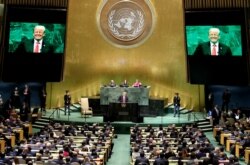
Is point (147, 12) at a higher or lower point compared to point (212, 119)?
higher

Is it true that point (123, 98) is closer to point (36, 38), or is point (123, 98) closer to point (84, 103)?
point (84, 103)

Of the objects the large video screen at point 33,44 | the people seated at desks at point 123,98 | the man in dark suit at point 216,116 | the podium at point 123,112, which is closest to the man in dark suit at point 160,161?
the podium at point 123,112

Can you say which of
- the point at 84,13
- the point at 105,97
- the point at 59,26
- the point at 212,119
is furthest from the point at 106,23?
the point at 212,119

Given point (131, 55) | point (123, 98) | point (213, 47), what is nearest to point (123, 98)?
point (123, 98)

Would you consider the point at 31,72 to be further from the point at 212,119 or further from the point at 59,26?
the point at 212,119

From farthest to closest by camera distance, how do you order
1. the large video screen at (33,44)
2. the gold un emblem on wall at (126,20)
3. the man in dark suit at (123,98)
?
the gold un emblem on wall at (126,20) < the large video screen at (33,44) < the man in dark suit at (123,98)

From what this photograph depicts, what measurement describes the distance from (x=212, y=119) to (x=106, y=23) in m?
8.58

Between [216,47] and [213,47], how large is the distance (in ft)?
0.52

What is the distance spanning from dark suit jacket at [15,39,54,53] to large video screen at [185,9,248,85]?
7.43 m

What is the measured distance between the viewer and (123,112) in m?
20.5

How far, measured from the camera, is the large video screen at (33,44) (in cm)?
2273

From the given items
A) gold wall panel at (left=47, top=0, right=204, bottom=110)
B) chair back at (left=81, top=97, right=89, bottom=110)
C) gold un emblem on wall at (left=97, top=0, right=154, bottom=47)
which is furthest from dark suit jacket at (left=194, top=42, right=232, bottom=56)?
chair back at (left=81, top=97, right=89, bottom=110)

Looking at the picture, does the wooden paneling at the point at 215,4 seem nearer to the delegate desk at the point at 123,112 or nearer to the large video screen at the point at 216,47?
the large video screen at the point at 216,47

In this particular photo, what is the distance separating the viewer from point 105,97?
74.0ft
